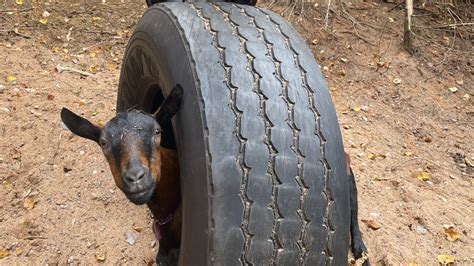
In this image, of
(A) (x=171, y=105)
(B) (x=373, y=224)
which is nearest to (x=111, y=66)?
(B) (x=373, y=224)

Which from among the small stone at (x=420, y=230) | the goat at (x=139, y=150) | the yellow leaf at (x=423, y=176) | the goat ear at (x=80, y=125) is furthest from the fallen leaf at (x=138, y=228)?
the yellow leaf at (x=423, y=176)

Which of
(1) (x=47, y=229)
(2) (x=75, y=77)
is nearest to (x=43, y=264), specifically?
(1) (x=47, y=229)

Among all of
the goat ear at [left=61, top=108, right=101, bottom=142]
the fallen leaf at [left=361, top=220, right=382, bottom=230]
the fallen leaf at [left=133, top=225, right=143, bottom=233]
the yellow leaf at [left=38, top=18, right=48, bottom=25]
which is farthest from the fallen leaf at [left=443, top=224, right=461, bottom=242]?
the yellow leaf at [left=38, top=18, right=48, bottom=25]

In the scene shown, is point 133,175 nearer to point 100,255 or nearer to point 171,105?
point 171,105

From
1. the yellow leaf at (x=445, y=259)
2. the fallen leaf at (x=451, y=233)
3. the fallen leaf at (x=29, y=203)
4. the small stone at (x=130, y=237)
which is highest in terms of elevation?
the fallen leaf at (x=451, y=233)

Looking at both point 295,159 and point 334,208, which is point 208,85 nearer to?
point 295,159

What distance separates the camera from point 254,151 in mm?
2020

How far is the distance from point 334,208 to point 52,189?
10.5 feet

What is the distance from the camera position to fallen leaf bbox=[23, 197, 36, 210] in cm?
431

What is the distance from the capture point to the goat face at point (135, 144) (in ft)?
7.09

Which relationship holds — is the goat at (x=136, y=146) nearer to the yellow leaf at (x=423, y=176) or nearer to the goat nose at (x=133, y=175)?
the goat nose at (x=133, y=175)

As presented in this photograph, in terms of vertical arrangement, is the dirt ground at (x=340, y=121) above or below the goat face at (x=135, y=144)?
below

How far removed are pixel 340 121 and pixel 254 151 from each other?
13.3 ft

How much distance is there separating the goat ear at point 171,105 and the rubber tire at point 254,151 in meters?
0.03
